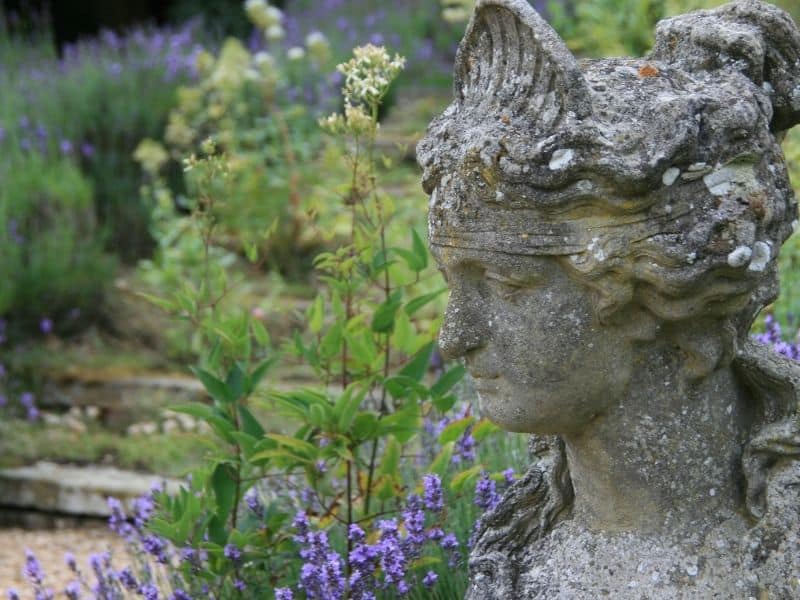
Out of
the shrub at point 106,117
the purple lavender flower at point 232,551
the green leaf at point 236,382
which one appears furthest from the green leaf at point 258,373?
the shrub at point 106,117

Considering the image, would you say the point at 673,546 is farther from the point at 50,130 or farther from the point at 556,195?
the point at 50,130

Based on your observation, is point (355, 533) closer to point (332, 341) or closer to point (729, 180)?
point (332, 341)

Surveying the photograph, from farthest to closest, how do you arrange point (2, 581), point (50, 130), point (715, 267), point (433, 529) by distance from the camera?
point (50, 130)
point (2, 581)
point (433, 529)
point (715, 267)

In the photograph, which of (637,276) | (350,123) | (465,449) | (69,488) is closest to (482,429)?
(465,449)

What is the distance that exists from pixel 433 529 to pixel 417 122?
6.06m

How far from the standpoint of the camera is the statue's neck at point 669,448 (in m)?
2.01

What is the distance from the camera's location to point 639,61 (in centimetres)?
201

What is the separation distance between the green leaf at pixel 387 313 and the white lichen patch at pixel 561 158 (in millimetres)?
1174

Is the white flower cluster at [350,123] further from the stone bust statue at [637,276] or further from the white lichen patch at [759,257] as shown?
the white lichen patch at [759,257]

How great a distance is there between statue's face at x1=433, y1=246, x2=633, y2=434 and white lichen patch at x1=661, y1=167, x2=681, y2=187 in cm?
21

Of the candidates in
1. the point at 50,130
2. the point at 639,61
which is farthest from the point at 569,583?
the point at 50,130

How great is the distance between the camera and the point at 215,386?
294 cm

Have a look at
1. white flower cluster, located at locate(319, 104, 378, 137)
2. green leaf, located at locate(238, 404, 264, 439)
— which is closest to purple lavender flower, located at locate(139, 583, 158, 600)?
green leaf, located at locate(238, 404, 264, 439)

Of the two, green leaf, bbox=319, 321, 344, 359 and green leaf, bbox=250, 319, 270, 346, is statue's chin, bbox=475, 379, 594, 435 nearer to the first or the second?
green leaf, bbox=319, 321, 344, 359
